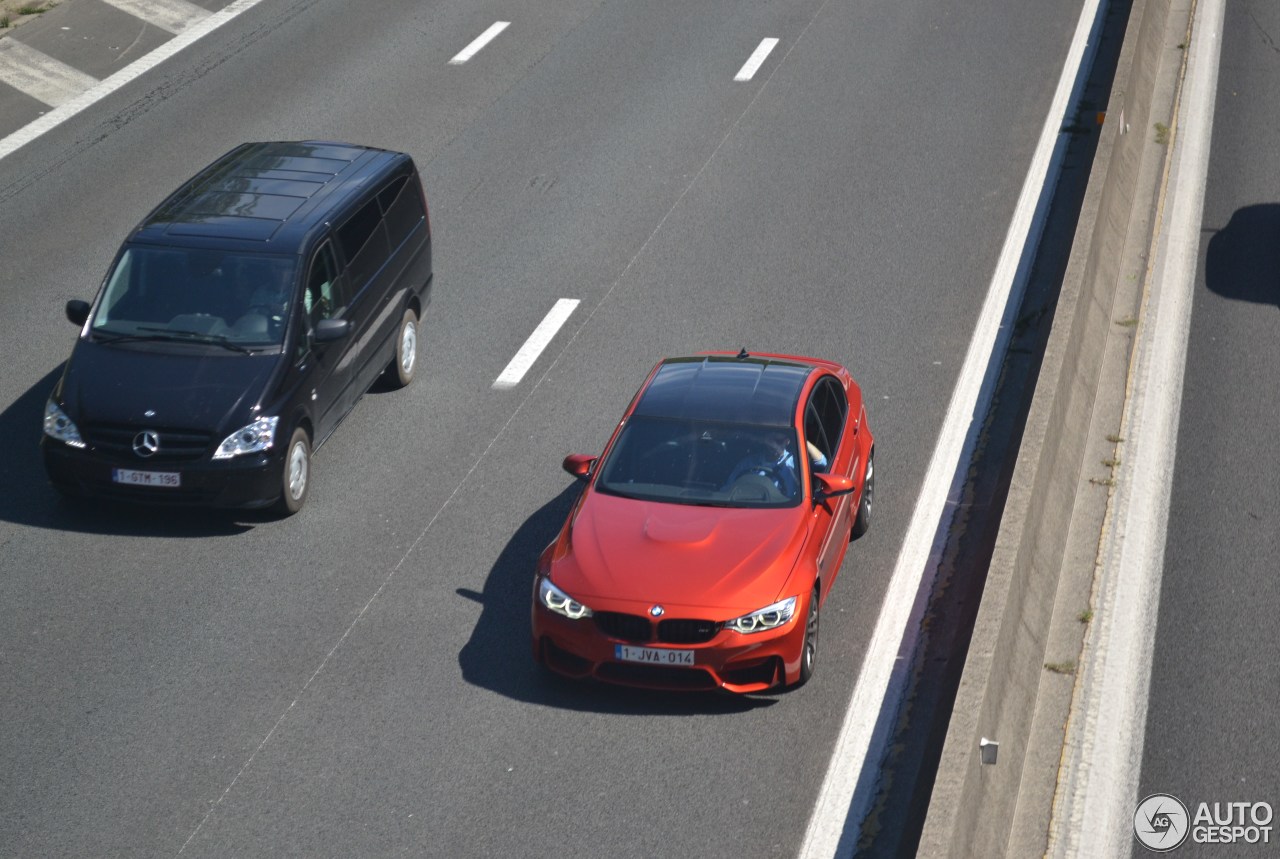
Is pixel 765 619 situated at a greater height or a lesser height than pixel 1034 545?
greater

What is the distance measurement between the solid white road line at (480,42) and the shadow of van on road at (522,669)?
40.0 ft

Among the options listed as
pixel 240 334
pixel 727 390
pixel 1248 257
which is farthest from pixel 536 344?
pixel 1248 257

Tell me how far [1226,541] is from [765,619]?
3788 millimetres

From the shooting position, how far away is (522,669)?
9562 millimetres

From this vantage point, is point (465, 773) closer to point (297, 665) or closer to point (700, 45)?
point (297, 665)

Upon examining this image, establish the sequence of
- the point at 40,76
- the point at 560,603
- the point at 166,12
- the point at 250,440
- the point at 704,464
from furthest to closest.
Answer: the point at 166,12 → the point at 40,76 → the point at 250,440 → the point at 704,464 → the point at 560,603

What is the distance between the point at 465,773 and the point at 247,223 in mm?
5734

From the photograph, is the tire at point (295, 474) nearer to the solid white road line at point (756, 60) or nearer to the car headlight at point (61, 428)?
the car headlight at point (61, 428)

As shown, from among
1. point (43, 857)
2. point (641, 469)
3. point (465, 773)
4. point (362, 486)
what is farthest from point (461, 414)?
point (43, 857)

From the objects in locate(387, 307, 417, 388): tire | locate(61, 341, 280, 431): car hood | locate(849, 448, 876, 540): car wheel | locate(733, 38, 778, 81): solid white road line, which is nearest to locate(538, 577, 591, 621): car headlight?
locate(849, 448, 876, 540): car wheel

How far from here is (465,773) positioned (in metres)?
8.56

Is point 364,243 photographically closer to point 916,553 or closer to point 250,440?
point 250,440

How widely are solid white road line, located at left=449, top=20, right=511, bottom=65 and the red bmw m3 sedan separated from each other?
461 inches

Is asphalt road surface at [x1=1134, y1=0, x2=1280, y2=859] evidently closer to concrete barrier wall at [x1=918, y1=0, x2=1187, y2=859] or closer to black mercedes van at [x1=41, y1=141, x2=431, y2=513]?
concrete barrier wall at [x1=918, y1=0, x2=1187, y2=859]
